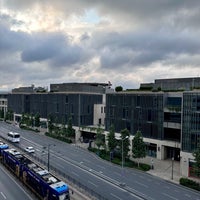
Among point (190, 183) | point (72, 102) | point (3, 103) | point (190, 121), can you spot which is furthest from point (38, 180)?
point (3, 103)

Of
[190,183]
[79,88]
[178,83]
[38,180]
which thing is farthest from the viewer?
[79,88]

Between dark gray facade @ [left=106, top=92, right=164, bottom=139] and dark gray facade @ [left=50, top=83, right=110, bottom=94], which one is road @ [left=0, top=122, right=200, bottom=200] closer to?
dark gray facade @ [left=106, top=92, right=164, bottom=139]

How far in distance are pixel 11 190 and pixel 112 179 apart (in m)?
20.0

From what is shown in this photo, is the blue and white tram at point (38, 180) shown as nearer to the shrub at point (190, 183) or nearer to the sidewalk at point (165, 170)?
the shrub at point (190, 183)

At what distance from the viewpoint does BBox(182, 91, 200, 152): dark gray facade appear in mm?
61438

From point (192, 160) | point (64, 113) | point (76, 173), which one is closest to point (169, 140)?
point (192, 160)

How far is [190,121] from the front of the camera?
6259 cm

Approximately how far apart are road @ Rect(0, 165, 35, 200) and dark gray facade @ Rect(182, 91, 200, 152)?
36566 millimetres

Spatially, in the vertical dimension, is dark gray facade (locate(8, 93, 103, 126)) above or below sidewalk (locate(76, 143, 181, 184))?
above

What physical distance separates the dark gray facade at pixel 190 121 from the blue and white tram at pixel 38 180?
32.9 metres

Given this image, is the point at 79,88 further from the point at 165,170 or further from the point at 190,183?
the point at 190,183

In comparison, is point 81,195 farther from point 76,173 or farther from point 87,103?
point 87,103

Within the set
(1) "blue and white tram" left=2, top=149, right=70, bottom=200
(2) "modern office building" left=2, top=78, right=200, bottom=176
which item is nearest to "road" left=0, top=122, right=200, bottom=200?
(1) "blue and white tram" left=2, top=149, right=70, bottom=200

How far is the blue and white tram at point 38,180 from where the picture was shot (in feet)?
128
